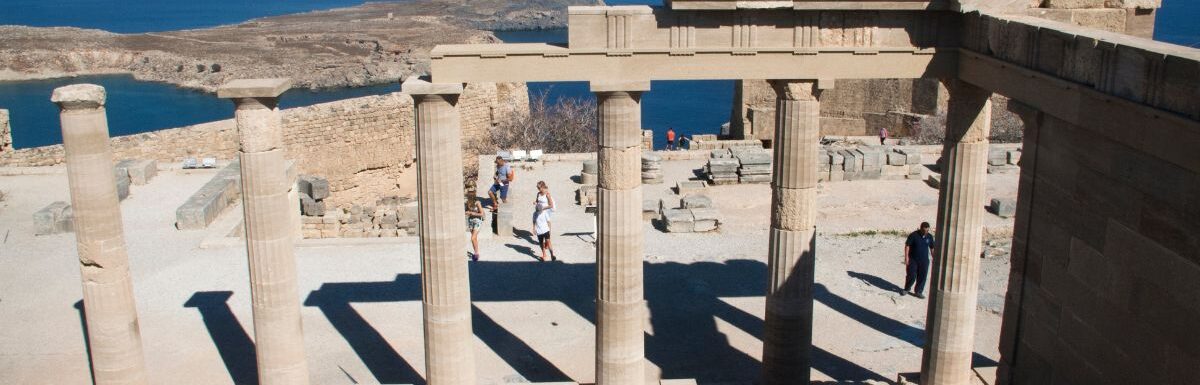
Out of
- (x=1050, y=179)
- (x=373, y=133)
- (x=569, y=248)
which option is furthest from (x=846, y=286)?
(x=373, y=133)

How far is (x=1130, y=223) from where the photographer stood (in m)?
9.27

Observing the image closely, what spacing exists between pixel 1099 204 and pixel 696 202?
12.0 metres

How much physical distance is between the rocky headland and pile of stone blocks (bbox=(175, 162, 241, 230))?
4227cm

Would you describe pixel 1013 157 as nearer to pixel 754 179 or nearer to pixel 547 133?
pixel 754 179

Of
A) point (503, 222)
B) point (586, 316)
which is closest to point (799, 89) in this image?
point (586, 316)

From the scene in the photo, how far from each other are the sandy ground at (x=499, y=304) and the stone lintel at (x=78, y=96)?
3.94 metres

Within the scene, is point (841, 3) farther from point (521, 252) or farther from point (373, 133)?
point (373, 133)

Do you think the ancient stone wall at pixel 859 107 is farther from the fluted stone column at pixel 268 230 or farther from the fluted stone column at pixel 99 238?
the fluted stone column at pixel 99 238

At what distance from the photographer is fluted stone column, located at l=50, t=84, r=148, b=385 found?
1125 centimetres

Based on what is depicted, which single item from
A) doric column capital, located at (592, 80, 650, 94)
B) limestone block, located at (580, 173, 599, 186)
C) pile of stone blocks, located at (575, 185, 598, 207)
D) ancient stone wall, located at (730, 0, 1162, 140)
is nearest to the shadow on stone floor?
doric column capital, located at (592, 80, 650, 94)

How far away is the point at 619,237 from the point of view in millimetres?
11750

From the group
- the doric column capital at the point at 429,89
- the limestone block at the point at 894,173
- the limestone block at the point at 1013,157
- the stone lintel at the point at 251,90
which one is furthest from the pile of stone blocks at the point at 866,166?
the stone lintel at the point at 251,90

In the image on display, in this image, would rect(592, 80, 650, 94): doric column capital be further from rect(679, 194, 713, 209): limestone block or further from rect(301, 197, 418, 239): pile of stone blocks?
rect(301, 197, 418, 239): pile of stone blocks

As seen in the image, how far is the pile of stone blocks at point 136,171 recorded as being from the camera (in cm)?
2309
